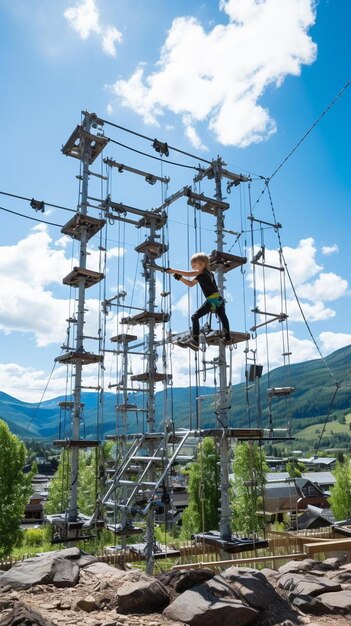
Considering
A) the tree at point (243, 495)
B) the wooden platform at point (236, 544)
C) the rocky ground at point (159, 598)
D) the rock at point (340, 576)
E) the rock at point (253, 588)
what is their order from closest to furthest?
the rocky ground at point (159, 598) → the rock at point (253, 588) → the rock at point (340, 576) → the wooden platform at point (236, 544) → the tree at point (243, 495)

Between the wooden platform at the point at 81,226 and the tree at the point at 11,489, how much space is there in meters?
15.7

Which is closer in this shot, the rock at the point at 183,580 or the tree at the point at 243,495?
the rock at the point at 183,580

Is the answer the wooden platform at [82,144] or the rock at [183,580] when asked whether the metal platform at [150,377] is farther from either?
the rock at [183,580]

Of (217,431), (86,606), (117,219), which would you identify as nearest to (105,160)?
(117,219)

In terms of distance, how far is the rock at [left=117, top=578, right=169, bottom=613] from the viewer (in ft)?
22.4

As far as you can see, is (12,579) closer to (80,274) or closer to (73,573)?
(73,573)

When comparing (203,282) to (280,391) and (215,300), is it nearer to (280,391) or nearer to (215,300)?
(215,300)

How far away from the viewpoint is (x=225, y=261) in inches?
698

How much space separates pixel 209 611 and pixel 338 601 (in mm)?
2615

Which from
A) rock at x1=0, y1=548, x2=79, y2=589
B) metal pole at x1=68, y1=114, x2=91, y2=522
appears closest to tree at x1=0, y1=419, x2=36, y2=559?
metal pole at x1=68, y1=114, x2=91, y2=522

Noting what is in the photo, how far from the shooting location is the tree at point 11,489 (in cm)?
2795

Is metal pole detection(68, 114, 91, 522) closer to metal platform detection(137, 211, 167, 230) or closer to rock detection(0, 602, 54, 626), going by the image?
metal platform detection(137, 211, 167, 230)

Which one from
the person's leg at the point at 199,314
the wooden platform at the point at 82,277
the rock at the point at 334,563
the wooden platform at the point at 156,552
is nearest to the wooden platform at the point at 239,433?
the wooden platform at the point at 156,552

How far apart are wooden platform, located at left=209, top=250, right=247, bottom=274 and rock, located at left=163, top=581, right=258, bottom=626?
12.1 m
